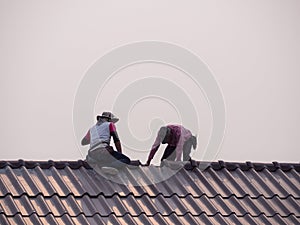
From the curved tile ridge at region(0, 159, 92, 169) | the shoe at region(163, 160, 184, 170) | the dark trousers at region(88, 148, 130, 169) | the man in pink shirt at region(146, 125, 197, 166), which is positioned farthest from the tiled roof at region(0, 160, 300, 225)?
the man in pink shirt at region(146, 125, 197, 166)

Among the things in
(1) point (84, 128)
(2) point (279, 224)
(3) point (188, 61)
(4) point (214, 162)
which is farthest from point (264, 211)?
(3) point (188, 61)

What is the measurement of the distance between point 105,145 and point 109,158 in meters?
0.54

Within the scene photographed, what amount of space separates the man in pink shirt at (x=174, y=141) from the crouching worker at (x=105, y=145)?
2.99 feet

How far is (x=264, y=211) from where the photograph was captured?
21125 millimetres

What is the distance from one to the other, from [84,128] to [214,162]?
329 cm

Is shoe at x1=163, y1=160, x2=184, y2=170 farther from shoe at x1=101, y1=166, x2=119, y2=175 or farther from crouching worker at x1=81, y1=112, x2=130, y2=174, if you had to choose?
shoe at x1=101, y1=166, x2=119, y2=175

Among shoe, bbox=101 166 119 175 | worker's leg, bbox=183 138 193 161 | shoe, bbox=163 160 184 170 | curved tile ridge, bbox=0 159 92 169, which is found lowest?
worker's leg, bbox=183 138 193 161

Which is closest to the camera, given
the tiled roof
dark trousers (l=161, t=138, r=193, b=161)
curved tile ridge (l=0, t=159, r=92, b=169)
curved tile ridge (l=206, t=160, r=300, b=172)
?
the tiled roof

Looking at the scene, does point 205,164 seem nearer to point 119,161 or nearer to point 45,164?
point 119,161

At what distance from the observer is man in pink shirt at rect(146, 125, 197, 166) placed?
78.6 ft

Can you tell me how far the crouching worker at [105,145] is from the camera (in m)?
22.3

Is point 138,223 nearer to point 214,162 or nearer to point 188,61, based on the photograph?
point 214,162

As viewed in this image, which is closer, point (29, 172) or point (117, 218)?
point (117, 218)

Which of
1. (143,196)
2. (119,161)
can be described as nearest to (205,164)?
(119,161)
